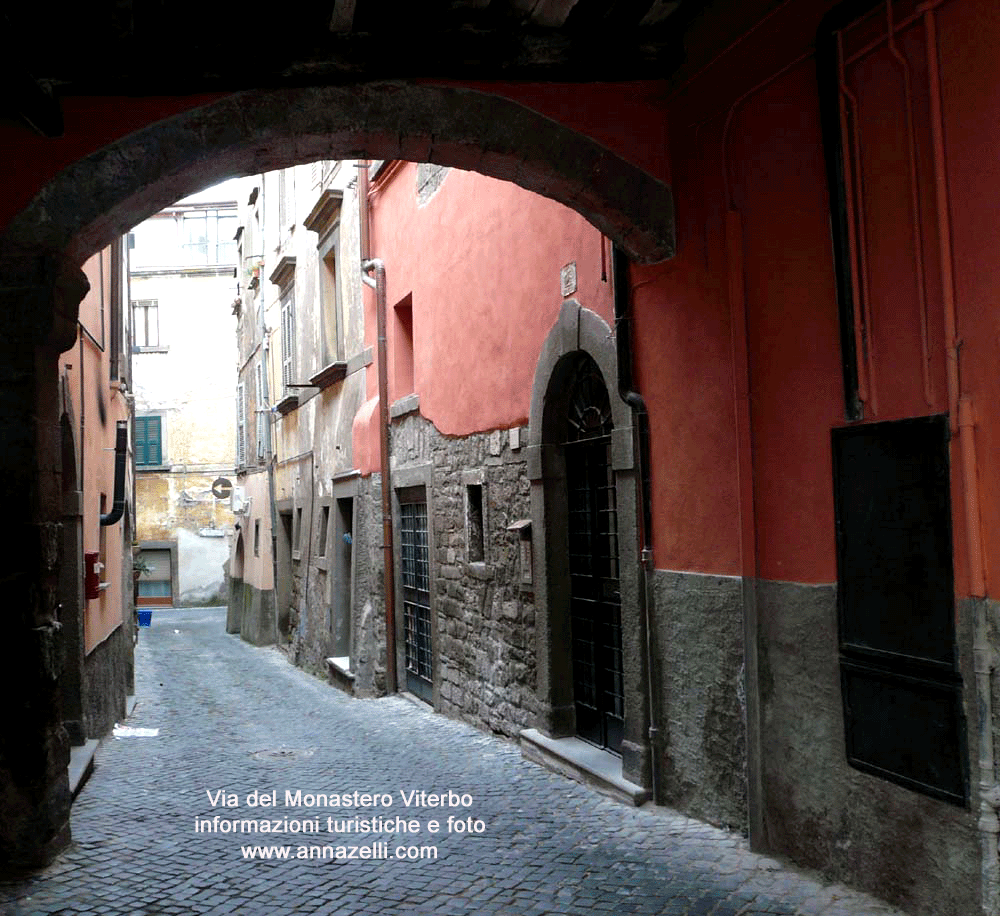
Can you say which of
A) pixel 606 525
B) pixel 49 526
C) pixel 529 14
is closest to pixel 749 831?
pixel 606 525

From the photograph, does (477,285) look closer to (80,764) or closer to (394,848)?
(80,764)

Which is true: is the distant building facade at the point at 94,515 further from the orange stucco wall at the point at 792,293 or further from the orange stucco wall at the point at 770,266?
the orange stucco wall at the point at 792,293

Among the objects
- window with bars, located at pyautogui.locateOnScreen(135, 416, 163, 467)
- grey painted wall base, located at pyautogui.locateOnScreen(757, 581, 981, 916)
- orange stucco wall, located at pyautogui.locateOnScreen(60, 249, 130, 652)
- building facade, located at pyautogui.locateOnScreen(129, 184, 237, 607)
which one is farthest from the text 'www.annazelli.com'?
window with bars, located at pyautogui.locateOnScreen(135, 416, 163, 467)

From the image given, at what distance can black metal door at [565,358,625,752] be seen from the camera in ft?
22.1

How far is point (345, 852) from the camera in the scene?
5.37 meters

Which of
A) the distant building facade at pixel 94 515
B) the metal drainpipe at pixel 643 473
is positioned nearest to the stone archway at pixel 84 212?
the metal drainpipe at pixel 643 473

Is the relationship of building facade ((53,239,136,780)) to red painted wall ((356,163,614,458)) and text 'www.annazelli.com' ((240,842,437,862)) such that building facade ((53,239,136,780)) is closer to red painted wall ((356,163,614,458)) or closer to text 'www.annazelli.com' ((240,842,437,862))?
text 'www.annazelli.com' ((240,842,437,862))

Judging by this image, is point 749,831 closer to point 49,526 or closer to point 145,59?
point 49,526

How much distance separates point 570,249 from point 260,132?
2438 millimetres

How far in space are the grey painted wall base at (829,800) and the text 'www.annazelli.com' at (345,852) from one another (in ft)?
5.51

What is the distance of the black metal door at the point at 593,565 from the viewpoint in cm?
675

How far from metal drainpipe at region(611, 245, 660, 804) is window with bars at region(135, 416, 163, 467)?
26954 millimetres

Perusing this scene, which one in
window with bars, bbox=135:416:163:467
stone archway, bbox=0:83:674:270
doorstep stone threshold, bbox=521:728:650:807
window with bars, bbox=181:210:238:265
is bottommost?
doorstep stone threshold, bbox=521:728:650:807

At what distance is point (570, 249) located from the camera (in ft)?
22.9
